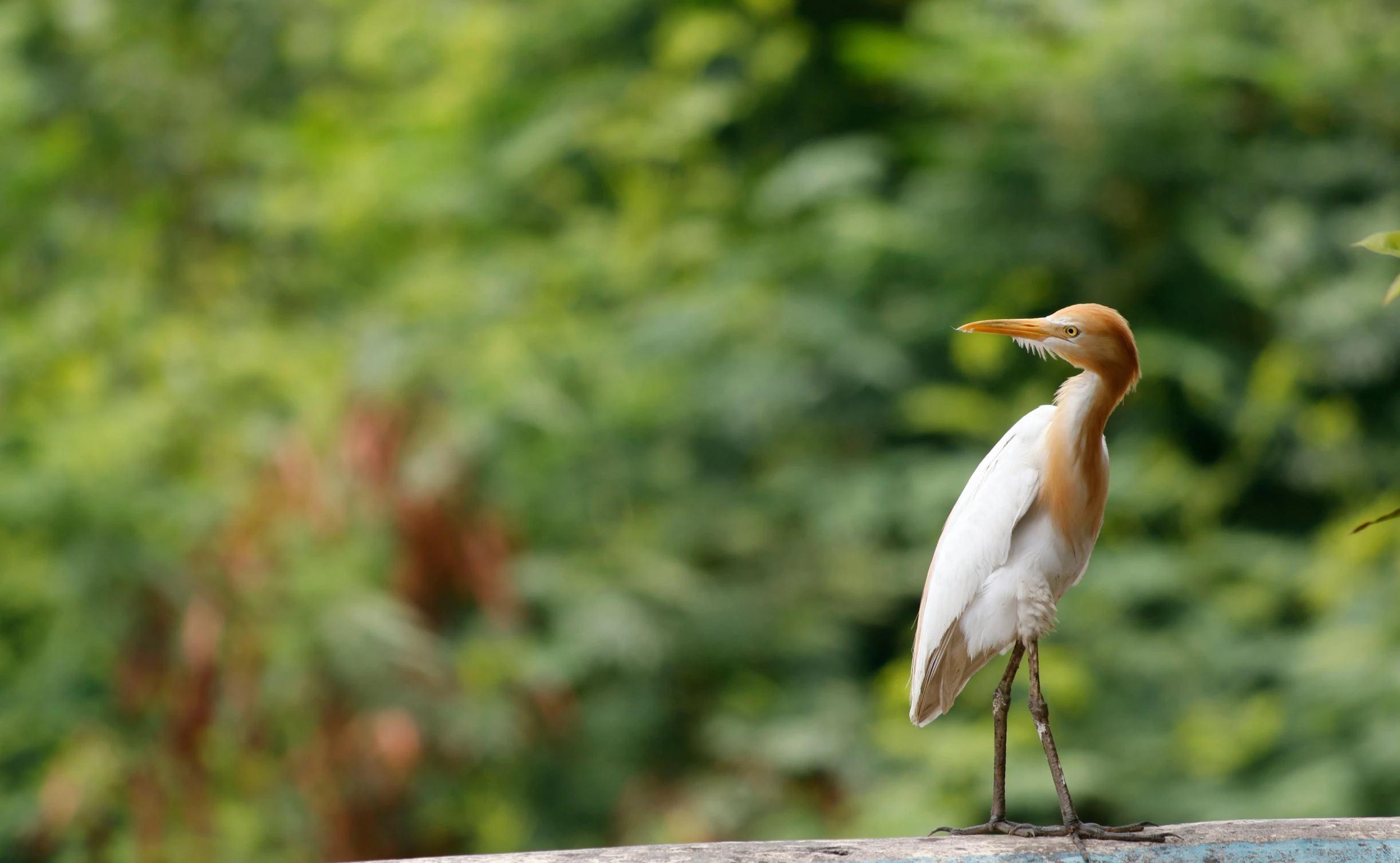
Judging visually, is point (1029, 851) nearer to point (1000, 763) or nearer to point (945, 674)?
point (1000, 763)

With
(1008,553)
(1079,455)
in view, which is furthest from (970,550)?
(1079,455)

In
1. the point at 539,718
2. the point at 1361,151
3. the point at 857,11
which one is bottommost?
the point at 539,718

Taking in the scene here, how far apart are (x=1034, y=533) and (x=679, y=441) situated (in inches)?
85.6

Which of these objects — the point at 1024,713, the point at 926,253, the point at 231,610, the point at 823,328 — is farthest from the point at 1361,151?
the point at 231,610

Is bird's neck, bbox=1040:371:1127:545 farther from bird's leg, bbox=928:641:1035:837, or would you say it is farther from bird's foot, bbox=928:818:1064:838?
bird's foot, bbox=928:818:1064:838

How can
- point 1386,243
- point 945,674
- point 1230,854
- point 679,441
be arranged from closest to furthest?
point 1386,243
point 1230,854
point 945,674
point 679,441

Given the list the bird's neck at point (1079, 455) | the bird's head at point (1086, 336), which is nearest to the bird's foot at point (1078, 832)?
the bird's neck at point (1079, 455)

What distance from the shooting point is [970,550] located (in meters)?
1.18

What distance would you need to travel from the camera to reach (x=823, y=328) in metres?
3.22

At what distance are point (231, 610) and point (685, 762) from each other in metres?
1.23

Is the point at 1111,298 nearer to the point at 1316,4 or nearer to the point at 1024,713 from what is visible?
the point at 1316,4

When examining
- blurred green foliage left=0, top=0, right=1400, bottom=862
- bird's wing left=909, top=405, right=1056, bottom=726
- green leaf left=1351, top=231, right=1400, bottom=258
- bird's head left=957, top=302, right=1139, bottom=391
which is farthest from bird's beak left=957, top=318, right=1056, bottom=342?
blurred green foliage left=0, top=0, right=1400, bottom=862

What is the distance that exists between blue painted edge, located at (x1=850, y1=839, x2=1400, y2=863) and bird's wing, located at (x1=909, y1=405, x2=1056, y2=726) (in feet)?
0.65

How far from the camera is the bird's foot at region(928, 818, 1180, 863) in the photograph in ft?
3.63
